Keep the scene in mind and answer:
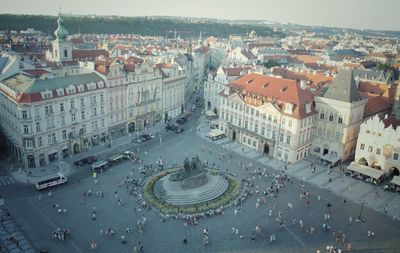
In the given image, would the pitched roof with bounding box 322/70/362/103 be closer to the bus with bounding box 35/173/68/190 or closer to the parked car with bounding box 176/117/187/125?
the parked car with bounding box 176/117/187/125

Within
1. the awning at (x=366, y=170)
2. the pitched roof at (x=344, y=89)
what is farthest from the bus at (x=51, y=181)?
the pitched roof at (x=344, y=89)

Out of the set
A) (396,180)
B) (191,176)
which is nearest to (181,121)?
(191,176)

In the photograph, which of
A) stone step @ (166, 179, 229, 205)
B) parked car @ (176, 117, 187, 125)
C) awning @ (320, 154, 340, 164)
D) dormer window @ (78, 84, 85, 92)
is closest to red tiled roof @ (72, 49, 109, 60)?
parked car @ (176, 117, 187, 125)

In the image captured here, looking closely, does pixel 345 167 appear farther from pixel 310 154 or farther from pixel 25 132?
pixel 25 132

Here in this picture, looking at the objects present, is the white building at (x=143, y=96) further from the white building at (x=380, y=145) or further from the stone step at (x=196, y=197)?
the white building at (x=380, y=145)

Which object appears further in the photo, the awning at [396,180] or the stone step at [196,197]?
the awning at [396,180]

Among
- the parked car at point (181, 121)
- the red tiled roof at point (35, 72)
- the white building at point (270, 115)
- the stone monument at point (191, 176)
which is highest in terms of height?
the red tiled roof at point (35, 72)
